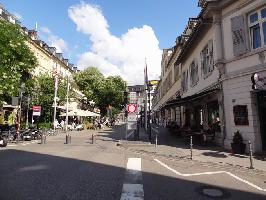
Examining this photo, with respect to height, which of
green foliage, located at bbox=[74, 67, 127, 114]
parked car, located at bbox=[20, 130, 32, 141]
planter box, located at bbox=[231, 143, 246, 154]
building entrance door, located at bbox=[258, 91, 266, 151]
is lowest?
planter box, located at bbox=[231, 143, 246, 154]

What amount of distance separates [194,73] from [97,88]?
40599mm

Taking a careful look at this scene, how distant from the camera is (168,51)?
51.6m

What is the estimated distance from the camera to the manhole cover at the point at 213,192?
22.1 feet

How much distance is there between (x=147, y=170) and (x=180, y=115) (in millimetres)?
22786

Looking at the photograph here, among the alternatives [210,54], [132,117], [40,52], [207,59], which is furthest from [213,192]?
[40,52]

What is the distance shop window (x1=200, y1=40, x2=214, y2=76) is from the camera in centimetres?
1820

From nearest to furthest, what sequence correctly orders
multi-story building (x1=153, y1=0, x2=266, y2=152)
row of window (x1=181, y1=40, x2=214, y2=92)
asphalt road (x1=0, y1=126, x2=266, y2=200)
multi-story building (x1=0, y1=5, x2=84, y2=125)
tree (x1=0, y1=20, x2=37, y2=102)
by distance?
asphalt road (x1=0, y1=126, x2=266, y2=200)
multi-story building (x1=153, y1=0, x2=266, y2=152)
row of window (x1=181, y1=40, x2=214, y2=92)
tree (x1=0, y1=20, x2=37, y2=102)
multi-story building (x1=0, y1=5, x2=84, y2=125)

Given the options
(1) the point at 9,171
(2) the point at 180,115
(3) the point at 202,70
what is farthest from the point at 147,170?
(2) the point at 180,115

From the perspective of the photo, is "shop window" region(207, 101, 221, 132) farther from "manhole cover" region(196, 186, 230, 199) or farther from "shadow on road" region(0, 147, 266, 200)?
"manhole cover" region(196, 186, 230, 199)

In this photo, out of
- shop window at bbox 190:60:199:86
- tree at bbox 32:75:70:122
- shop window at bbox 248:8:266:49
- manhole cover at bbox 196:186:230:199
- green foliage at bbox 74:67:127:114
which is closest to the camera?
manhole cover at bbox 196:186:230:199

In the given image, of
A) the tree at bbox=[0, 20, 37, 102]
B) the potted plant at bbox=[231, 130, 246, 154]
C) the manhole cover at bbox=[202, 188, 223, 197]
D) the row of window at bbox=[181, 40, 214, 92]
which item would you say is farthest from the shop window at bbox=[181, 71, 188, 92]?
the manhole cover at bbox=[202, 188, 223, 197]

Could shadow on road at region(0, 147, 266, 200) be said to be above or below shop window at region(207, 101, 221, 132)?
below

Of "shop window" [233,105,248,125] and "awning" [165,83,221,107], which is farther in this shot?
"awning" [165,83,221,107]

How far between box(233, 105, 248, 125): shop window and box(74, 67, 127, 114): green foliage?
4891 centimetres
